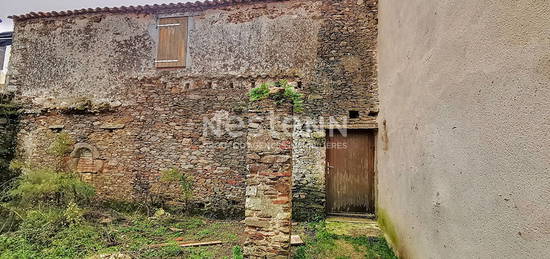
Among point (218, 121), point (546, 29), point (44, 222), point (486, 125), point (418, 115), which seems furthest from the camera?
point (218, 121)

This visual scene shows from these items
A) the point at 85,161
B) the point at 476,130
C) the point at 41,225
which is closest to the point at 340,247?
the point at 476,130

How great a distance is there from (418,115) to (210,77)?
501 centimetres

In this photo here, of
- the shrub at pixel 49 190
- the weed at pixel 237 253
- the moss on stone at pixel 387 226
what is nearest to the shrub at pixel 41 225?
the shrub at pixel 49 190

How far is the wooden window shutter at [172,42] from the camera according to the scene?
23.2 ft

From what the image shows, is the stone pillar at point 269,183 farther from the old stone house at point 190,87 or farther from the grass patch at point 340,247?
the old stone house at point 190,87

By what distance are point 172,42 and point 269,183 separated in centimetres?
525

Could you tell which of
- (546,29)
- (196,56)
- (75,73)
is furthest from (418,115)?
(75,73)

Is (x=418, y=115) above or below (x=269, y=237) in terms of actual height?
above

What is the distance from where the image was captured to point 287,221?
3676 mm

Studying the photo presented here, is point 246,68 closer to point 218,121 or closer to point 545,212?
point 218,121

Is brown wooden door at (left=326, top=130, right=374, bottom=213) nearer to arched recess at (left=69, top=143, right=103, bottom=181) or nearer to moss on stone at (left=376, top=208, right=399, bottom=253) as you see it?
moss on stone at (left=376, top=208, right=399, bottom=253)

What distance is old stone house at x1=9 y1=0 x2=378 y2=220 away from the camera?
21.1 feet

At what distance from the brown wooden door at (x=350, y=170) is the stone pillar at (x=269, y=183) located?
9.69 ft

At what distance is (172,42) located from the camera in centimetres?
710
